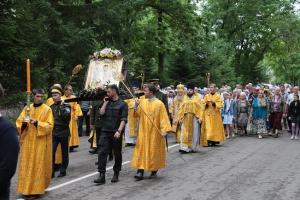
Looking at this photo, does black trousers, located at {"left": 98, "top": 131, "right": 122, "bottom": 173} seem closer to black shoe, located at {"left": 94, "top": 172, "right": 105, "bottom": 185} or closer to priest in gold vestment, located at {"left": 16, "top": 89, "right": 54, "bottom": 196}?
black shoe, located at {"left": 94, "top": 172, "right": 105, "bottom": 185}

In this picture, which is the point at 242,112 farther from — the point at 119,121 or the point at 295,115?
the point at 119,121

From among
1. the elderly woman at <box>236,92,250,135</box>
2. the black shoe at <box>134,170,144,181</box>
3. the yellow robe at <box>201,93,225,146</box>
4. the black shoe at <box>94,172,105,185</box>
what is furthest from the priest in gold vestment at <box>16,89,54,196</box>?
the elderly woman at <box>236,92,250,135</box>

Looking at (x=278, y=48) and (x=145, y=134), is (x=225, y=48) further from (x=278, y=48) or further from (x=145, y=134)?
(x=145, y=134)

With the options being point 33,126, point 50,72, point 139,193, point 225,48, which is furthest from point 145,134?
point 225,48

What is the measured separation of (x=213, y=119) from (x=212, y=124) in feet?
0.88

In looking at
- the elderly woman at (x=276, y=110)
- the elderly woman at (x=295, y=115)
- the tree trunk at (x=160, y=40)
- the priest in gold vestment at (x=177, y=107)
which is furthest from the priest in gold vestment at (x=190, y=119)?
the tree trunk at (x=160, y=40)

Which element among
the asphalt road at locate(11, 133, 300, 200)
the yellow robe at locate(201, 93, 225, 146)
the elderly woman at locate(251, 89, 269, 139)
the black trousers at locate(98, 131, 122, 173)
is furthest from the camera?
the elderly woman at locate(251, 89, 269, 139)

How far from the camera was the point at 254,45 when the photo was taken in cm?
5078

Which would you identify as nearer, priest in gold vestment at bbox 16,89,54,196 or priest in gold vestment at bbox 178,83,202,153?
priest in gold vestment at bbox 16,89,54,196

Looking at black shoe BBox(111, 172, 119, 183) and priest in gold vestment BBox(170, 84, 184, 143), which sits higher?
priest in gold vestment BBox(170, 84, 184, 143)

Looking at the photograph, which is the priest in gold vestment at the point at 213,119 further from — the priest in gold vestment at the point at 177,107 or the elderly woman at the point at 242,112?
the elderly woman at the point at 242,112

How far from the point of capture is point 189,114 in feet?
49.9

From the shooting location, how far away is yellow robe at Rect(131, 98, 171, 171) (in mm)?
10836

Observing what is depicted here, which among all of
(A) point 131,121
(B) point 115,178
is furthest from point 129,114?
(B) point 115,178
